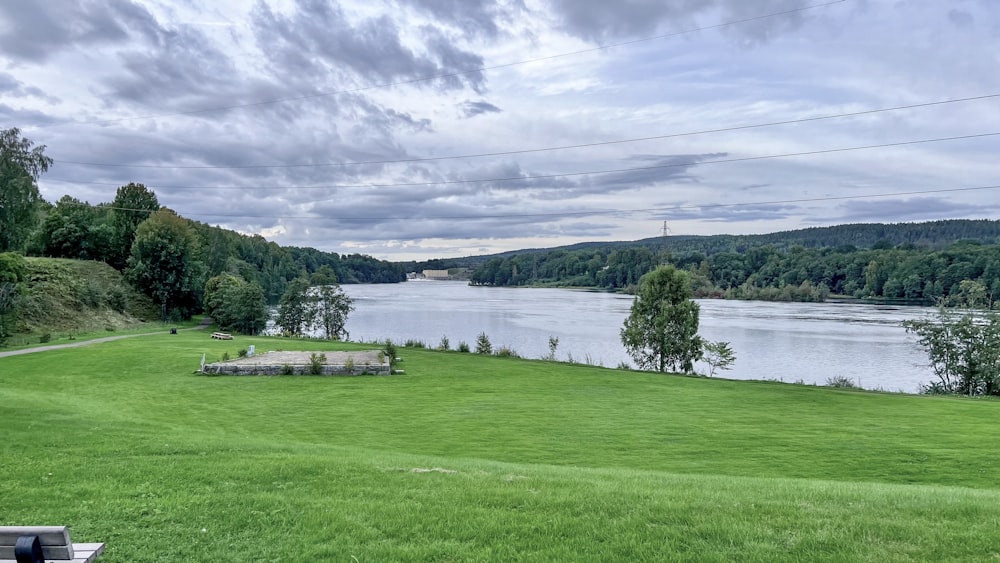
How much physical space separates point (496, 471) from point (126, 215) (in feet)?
217

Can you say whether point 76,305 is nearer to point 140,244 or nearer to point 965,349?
point 140,244

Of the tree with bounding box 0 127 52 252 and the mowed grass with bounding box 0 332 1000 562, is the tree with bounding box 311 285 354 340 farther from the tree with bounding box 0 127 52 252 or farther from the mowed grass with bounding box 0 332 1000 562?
the mowed grass with bounding box 0 332 1000 562

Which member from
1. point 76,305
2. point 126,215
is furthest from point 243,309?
point 126,215

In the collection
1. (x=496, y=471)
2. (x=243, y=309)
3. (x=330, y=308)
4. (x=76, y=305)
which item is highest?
(x=76, y=305)

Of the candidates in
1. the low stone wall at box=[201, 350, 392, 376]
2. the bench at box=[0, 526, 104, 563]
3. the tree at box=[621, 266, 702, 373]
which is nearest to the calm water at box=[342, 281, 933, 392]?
the tree at box=[621, 266, 702, 373]

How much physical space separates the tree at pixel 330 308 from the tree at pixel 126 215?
70.3 feet

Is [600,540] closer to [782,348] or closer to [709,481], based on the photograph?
[709,481]

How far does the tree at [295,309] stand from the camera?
167 ft

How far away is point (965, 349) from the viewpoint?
2656 centimetres

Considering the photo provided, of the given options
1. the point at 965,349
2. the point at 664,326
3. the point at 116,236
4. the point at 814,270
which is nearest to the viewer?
the point at 965,349

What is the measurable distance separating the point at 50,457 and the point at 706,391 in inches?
673

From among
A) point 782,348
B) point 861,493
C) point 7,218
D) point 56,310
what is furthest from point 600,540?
point 56,310

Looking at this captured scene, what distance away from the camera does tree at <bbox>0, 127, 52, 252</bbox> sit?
2859 centimetres

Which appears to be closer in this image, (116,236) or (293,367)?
(293,367)
